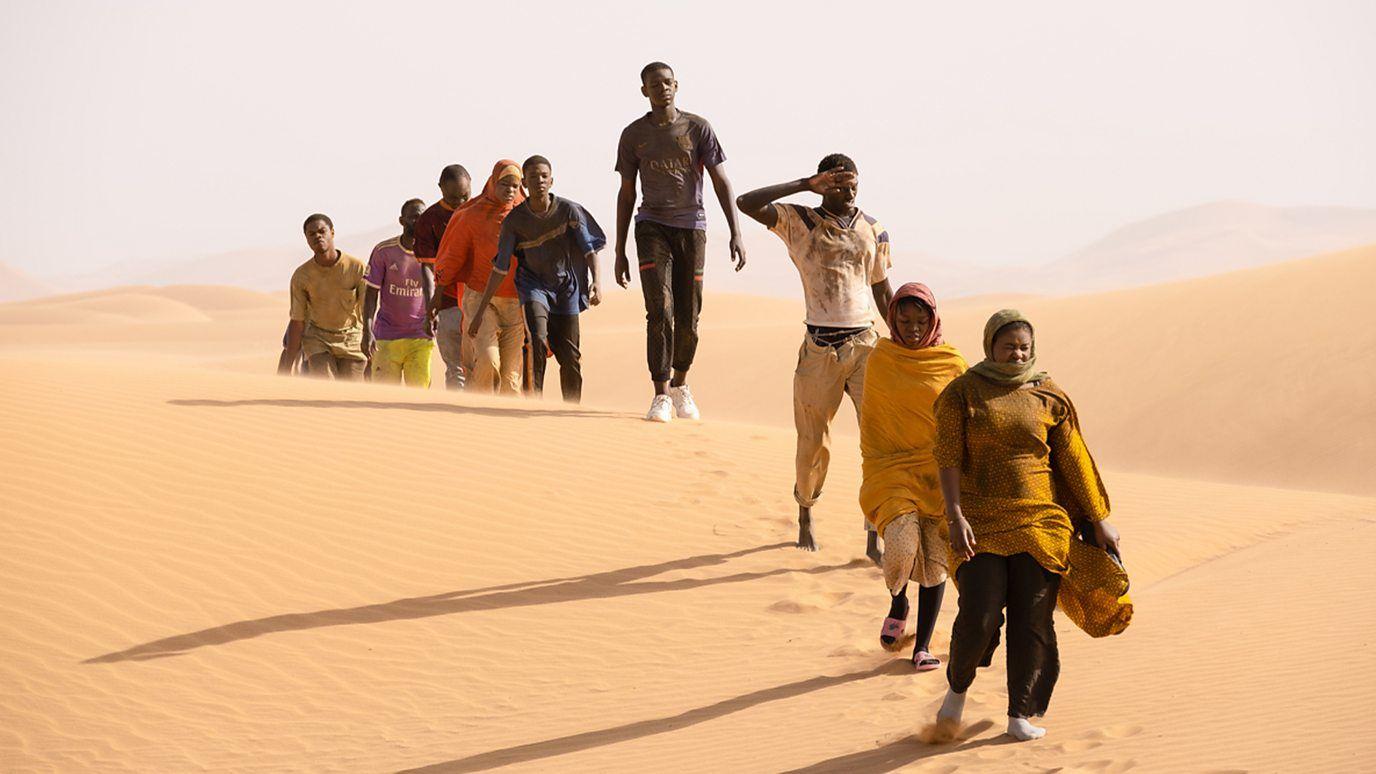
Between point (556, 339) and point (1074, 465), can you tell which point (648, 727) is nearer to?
point (1074, 465)

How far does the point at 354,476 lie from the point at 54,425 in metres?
2.12

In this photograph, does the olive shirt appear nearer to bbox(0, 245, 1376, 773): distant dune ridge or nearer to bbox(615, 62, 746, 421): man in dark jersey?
bbox(0, 245, 1376, 773): distant dune ridge

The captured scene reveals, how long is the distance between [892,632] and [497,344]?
6134 mm

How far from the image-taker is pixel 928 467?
6559mm

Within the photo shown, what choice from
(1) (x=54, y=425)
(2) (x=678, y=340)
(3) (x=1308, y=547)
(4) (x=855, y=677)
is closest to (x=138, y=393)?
(1) (x=54, y=425)

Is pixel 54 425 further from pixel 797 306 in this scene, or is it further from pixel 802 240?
pixel 797 306

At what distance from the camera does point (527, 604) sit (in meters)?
8.59

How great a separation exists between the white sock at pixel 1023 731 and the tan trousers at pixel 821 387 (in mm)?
2521

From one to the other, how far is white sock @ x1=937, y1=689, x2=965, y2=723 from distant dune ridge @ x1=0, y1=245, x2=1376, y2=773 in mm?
111

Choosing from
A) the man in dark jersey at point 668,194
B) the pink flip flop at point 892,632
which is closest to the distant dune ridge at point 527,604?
the pink flip flop at point 892,632

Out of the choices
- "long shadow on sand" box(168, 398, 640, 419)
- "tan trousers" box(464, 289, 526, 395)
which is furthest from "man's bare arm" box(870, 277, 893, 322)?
"tan trousers" box(464, 289, 526, 395)

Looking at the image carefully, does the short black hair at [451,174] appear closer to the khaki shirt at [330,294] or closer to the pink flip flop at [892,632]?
the khaki shirt at [330,294]

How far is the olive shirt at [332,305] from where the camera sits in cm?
1259

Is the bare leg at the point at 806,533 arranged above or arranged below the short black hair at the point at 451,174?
below
